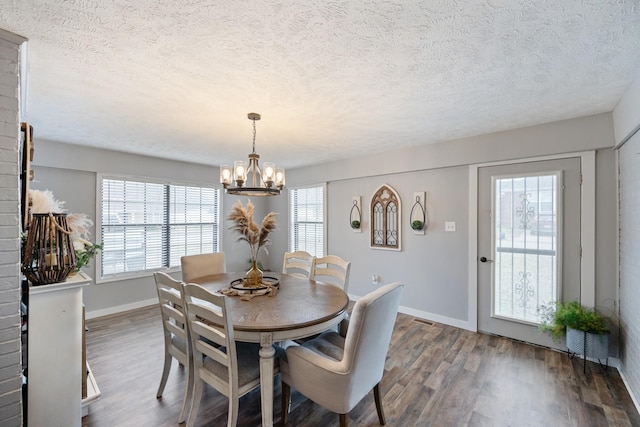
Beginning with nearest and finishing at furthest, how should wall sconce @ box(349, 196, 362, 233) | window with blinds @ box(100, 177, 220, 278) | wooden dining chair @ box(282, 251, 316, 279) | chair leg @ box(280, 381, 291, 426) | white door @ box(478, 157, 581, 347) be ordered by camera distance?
chair leg @ box(280, 381, 291, 426)
white door @ box(478, 157, 581, 347)
wooden dining chair @ box(282, 251, 316, 279)
window with blinds @ box(100, 177, 220, 278)
wall sconce @ box(349, 196, 362, 233)

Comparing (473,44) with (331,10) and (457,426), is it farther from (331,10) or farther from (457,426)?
(457,426)

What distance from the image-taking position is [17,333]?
1.44m

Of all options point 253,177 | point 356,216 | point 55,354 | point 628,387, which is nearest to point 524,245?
point 628,387

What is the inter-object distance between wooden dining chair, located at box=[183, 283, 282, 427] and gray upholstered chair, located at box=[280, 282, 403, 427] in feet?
0.79

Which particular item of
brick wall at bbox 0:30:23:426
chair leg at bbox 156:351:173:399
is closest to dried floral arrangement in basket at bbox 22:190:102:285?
brick wall at bbox 0:30:23:426

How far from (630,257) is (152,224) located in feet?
18.5

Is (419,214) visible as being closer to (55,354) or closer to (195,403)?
(195,403)

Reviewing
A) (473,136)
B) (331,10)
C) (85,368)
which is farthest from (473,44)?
(85,368)

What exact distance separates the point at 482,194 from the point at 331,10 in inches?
113

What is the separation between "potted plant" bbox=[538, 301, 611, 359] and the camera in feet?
7.95

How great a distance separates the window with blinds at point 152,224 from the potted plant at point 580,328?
16.3ft

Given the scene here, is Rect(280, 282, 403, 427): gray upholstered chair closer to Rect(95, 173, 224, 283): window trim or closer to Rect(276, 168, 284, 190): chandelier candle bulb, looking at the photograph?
Rect(276, 168, 284, 190): chandelier candle bulb

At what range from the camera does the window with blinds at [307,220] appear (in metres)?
5.09

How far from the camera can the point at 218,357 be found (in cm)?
165
